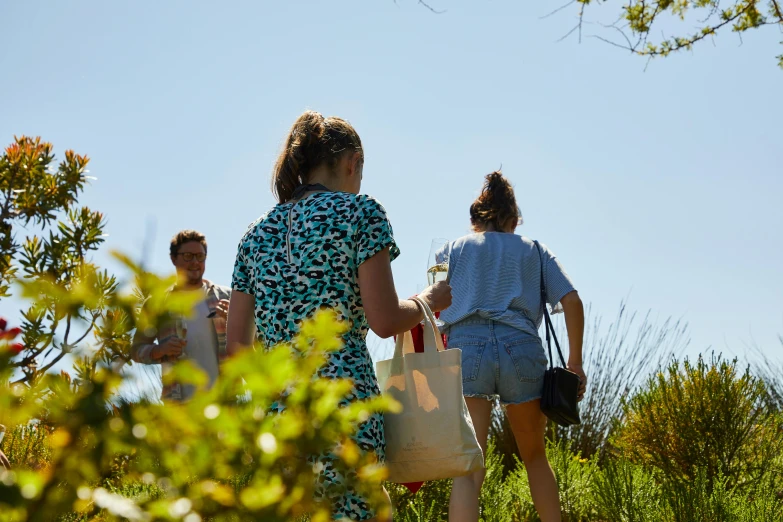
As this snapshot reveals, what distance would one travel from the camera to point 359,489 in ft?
2.49

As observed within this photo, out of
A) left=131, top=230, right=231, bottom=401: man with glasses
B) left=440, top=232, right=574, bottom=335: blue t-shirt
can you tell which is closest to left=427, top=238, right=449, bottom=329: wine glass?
left=440, top=232, right=574, bottom=335: blue t-shirt

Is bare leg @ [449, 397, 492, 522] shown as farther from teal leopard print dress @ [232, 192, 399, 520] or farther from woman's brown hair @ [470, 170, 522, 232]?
teal leopard print dress @ [232, 192, 399, 520]

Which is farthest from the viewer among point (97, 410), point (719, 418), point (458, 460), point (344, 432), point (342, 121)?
point (719, 418)

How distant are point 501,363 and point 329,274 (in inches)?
64.3

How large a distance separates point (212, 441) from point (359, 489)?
0.18 meters

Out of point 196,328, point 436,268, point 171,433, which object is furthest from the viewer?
point 196,328

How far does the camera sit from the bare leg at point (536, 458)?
3635 mm

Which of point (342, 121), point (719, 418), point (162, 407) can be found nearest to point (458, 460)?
point (342, 121)

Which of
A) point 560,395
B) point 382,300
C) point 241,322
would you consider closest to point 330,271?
point 382,300

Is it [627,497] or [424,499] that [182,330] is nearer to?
[424,499]

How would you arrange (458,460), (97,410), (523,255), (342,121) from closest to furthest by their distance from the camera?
(97,410) < (458,460) < (342,121) < (523,255)

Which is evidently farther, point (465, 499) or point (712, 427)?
point (712, 427)

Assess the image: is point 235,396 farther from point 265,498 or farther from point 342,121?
point 342,121

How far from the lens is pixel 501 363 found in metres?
3.55
